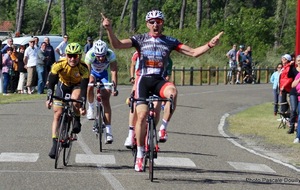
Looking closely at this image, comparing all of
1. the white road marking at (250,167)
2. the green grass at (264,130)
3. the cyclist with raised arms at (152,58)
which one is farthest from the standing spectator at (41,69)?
the cyclist with raised arms at (152,58)

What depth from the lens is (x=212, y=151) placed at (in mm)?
17797

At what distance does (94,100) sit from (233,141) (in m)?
3.13

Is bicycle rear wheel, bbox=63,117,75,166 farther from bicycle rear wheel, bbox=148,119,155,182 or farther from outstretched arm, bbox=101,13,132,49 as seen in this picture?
outstretched arm, bbox=101,13,132,49

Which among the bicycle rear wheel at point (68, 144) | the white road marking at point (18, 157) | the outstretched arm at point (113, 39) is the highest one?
the outstretched arm at point (113, 39)

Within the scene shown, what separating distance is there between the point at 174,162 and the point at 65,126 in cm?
195

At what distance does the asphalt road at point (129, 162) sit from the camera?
1282cm

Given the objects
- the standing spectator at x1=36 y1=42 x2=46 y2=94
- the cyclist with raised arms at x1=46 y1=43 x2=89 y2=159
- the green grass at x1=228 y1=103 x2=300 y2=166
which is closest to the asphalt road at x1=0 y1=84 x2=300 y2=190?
the green grass at x1=228 y1=103 x2=300 y2=166

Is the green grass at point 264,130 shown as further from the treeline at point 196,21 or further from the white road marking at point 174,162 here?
the treeline at point 196,21

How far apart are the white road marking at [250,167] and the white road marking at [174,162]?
0.68m

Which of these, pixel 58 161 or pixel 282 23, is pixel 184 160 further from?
pixel 282 23

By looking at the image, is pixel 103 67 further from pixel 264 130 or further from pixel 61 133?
pixel 264 130

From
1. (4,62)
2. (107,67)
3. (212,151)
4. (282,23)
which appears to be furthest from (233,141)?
(282,23)

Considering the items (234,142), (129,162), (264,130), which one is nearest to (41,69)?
(264,130)

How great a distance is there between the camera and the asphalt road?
42.1 ft
